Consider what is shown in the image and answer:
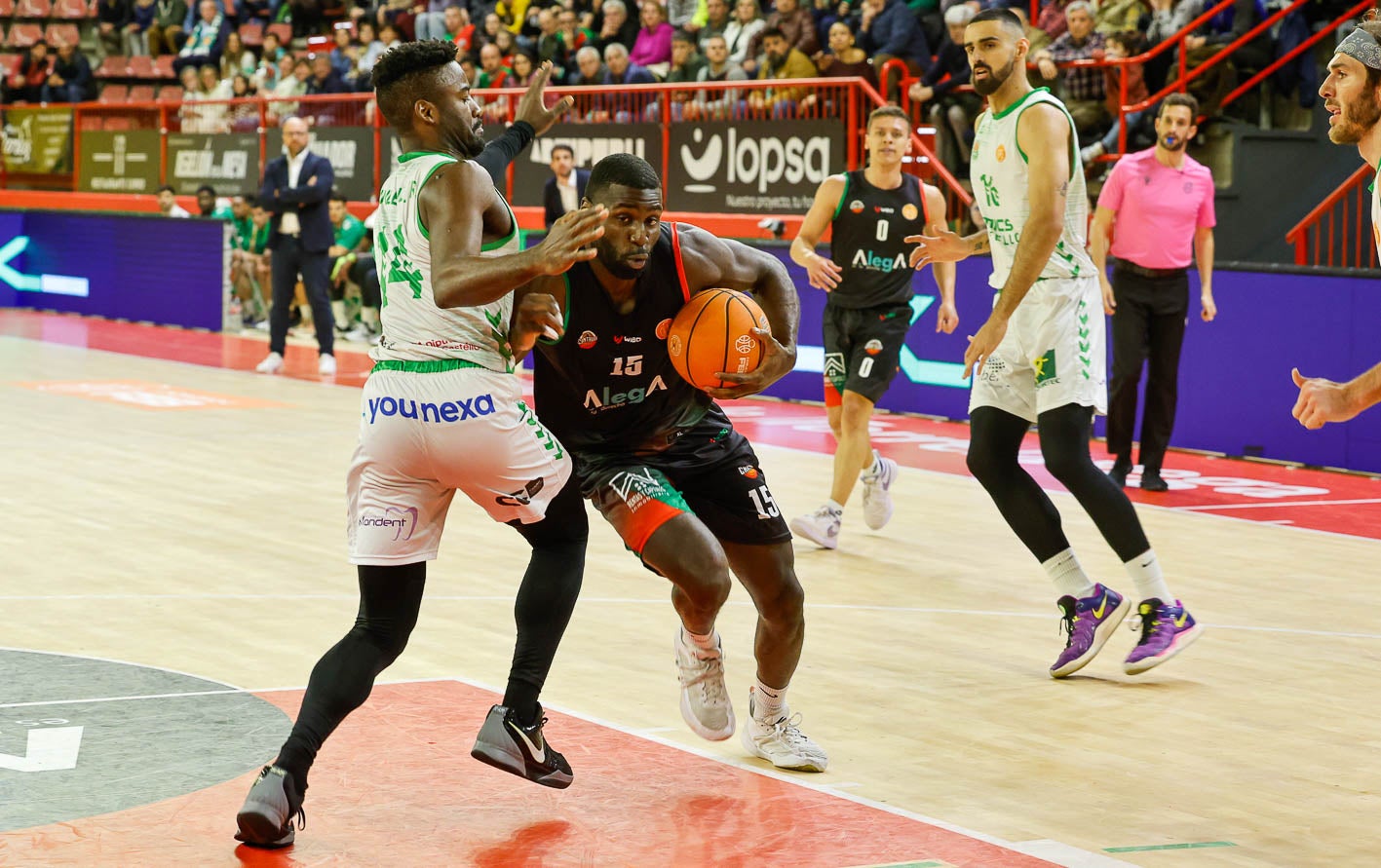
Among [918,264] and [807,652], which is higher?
Answer: [918,264]

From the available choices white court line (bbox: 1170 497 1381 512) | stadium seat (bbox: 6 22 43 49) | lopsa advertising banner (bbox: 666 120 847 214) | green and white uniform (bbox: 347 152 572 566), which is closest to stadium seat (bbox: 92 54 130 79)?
stadium seat (bbox: 6 22 43 49)

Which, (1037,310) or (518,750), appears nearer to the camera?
(518,750)

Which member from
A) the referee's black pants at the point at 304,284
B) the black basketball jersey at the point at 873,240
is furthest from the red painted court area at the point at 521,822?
the referee's black pants at the point at 304,284

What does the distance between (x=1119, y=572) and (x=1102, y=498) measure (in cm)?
192

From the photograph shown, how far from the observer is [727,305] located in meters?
4.86

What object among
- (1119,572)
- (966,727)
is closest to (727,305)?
(966,727)

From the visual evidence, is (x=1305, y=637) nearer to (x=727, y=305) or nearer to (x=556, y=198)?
(x=727, y=305)

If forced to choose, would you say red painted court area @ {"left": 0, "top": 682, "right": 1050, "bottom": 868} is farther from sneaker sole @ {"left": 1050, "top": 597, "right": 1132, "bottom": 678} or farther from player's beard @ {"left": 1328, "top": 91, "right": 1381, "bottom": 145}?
player's beard @ {"left": 1328, "top": 91, "right": 1381, "bottom": 145}

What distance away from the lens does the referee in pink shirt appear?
35.9 ft

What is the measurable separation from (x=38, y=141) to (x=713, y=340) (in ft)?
80.3

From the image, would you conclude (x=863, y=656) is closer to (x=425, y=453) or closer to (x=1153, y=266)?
(x=425, y=453)

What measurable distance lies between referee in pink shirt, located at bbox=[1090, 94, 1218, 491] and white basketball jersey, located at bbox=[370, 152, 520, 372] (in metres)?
7.08

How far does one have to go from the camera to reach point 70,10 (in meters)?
30.6

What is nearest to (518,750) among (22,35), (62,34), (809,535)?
(809,535)
